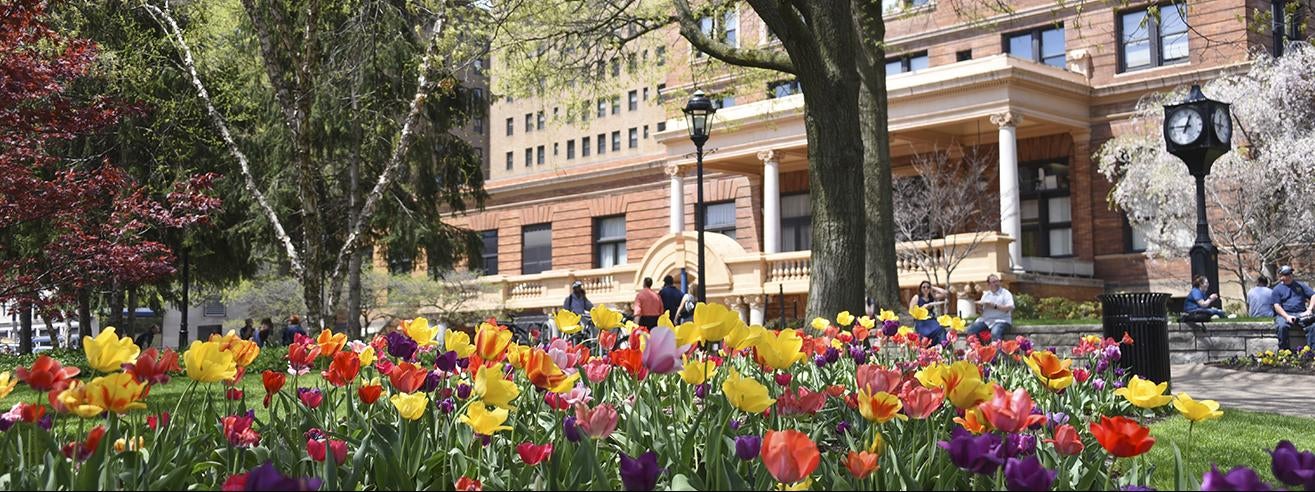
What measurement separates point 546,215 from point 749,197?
430 inches

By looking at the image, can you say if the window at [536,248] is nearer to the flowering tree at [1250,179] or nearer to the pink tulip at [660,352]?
the flowering tree at [1250,179]

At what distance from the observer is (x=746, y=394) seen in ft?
11.7

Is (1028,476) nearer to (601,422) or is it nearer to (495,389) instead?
(601,422)

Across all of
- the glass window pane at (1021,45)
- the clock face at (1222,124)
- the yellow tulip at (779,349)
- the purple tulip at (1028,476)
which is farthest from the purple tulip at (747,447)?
the glass window pane at (1021,45)

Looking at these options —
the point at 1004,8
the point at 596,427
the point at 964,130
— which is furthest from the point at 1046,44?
the point at 596,427

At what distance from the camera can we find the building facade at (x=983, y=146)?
110 feet

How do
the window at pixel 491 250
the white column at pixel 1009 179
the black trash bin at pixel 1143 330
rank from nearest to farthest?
the black trash bin at pixel 1143 330 → the white column at pixel 1009 179 → the window at pixel 491 250

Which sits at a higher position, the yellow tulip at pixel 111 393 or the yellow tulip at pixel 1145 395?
the yellow tulip at pixel 111 393

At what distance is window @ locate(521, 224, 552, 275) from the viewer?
170 feet

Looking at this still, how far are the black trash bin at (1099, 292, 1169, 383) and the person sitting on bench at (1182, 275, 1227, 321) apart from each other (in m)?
6.63

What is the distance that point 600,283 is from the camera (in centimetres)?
4300

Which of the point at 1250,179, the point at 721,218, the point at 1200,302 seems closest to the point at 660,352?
the point at 1200,302

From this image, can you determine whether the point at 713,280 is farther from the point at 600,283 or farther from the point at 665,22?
the point at 665,22

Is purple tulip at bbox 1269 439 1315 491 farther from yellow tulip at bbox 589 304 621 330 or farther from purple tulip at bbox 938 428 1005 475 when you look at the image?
yellow tulip at bbox 589 304 621 330
